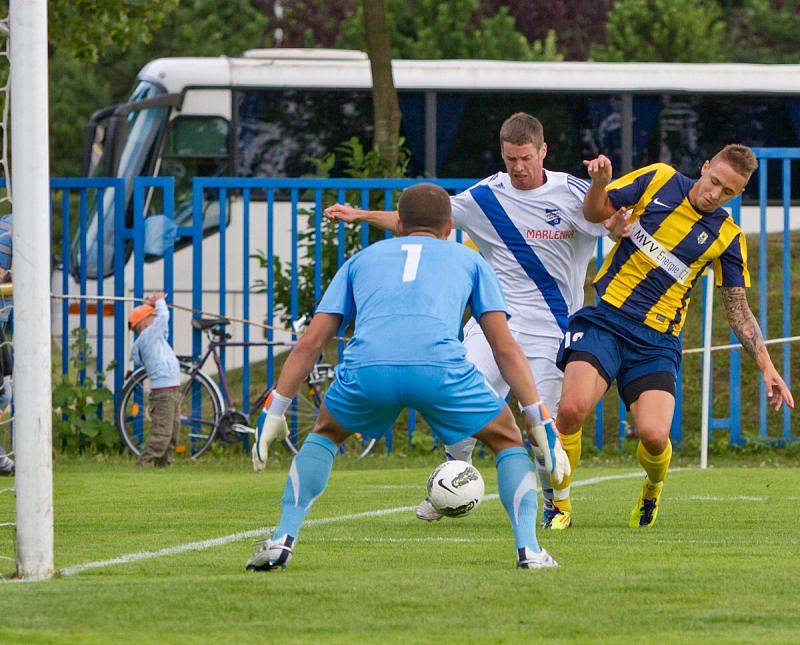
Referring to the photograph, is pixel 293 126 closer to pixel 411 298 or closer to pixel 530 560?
pixel 411 298

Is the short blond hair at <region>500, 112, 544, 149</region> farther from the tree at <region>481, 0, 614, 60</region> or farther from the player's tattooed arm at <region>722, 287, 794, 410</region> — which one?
the tree at <region>481, 0, 614, 60</region>

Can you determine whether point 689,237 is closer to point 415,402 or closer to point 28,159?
point 415,402

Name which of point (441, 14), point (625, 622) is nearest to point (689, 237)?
point (625, 622)

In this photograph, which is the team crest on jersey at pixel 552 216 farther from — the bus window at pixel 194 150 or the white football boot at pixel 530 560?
the bus window at pixel 194 150

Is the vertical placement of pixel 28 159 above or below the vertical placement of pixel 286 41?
below

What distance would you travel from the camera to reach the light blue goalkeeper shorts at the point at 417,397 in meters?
5.96

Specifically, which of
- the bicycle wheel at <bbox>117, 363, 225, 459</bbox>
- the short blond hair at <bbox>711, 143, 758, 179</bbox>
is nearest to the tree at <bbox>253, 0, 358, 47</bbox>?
the bicycle wheel at <bbox>117, 363, 225, 459</bbox>

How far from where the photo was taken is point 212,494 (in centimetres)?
1036

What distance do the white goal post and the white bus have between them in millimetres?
12945

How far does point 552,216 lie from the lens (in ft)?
28.1

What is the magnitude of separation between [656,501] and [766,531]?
58 cm

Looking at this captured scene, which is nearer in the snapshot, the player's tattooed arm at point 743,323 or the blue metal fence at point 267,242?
the player's tattooed arm at point 743,323

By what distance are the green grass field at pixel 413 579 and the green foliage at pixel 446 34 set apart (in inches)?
907

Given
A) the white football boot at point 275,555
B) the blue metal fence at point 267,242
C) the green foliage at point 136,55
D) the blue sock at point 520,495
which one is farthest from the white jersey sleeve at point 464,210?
the green foliage at point 136,55
